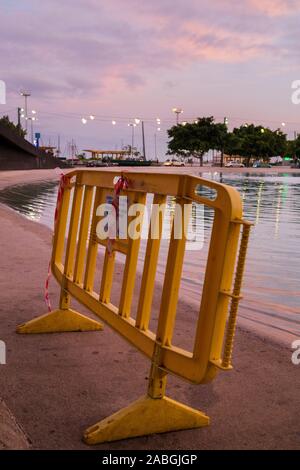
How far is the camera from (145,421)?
127 inches

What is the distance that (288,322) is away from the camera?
588 cm

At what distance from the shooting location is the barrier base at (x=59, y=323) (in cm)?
502

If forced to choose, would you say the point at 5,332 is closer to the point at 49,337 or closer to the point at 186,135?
the point at 49,337

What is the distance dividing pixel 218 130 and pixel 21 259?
314 ft

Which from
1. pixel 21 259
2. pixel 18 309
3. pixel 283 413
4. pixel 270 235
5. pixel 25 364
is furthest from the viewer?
pixel 270 235

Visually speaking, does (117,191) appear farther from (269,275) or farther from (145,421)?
(269,275)

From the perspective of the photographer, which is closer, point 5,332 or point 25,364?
point 25,364

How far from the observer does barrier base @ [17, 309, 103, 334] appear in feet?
16.5

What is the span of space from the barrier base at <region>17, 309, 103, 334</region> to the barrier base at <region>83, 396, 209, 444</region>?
195 cm

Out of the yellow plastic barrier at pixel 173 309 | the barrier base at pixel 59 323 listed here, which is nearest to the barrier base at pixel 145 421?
the yellow plastic barrier at pixel 173 309

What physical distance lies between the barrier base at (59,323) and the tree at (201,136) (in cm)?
9637

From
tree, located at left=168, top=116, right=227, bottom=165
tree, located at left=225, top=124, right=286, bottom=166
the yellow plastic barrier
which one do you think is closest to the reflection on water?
the yellow plastic barrier

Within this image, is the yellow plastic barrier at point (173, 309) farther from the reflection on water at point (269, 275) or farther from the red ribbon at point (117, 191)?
the reflection on water at point (269, 275)

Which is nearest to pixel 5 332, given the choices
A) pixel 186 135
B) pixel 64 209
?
pixel 64 209
